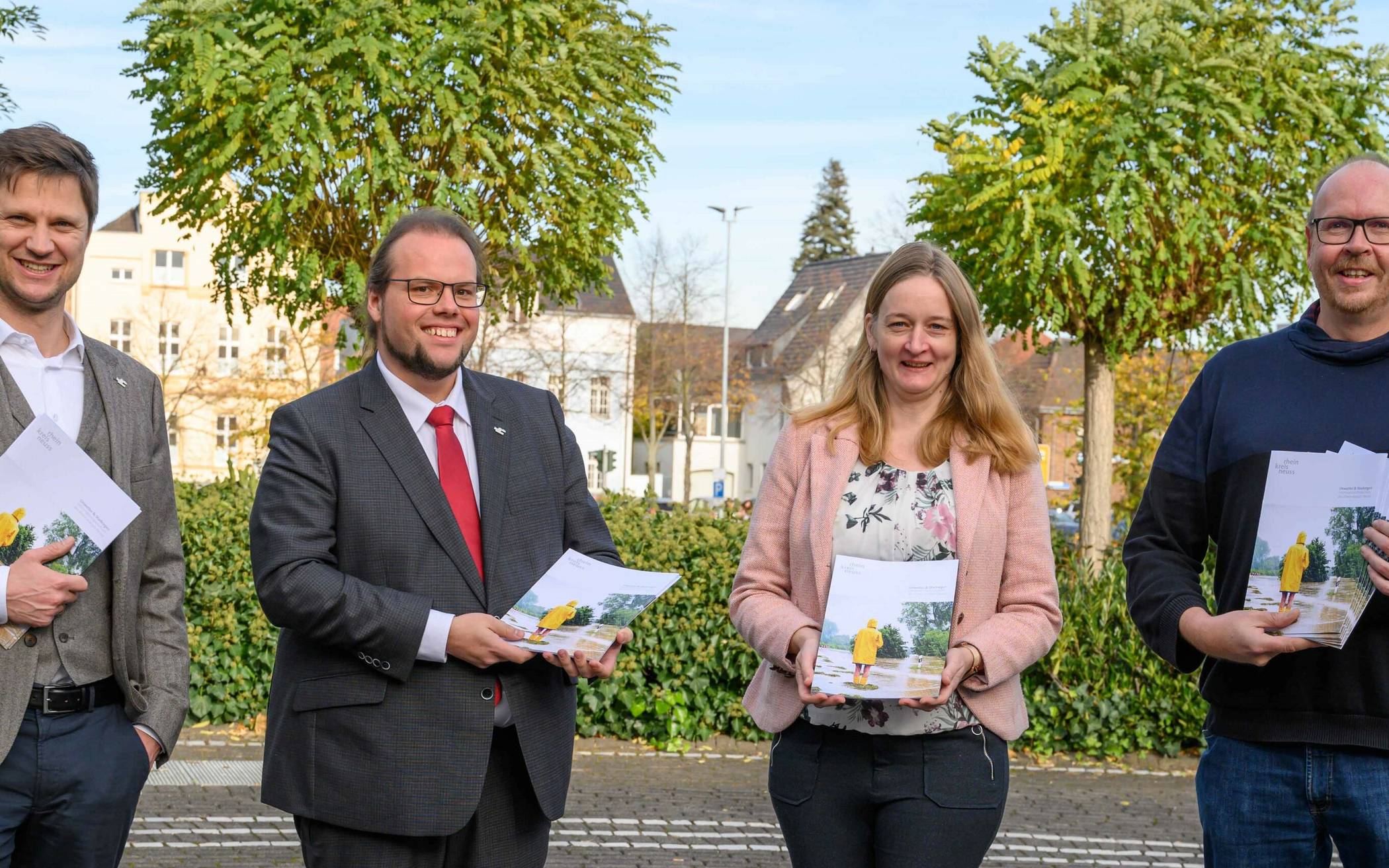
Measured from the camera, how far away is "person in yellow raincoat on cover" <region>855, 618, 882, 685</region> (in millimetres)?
3137

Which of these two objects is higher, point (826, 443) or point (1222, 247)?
point (1222, 247)

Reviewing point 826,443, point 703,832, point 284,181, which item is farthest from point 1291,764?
point 284,181

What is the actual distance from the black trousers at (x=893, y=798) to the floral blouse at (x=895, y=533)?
1.3 inches

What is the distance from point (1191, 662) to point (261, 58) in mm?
7963

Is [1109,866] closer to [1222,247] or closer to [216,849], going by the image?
[216,849]

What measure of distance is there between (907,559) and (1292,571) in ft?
2.87

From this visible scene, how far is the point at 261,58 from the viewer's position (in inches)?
368

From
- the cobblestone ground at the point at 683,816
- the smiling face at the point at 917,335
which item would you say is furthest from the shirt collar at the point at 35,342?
the cobblestone ground at the point at 683,816

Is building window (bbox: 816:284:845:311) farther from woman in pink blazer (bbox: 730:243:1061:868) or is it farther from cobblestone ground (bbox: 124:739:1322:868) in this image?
woman in pink blazer (bbox: 730:243:1061:868)

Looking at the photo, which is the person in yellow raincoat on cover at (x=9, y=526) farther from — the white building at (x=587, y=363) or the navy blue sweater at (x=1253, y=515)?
the white building at (x=587, y=363)

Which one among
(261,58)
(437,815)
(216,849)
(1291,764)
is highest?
(261,58)

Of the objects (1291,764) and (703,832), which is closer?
(1291,764)

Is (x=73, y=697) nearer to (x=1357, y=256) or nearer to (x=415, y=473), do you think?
(x=415, y=473)

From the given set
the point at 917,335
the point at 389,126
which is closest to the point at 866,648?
the point at 917,335
